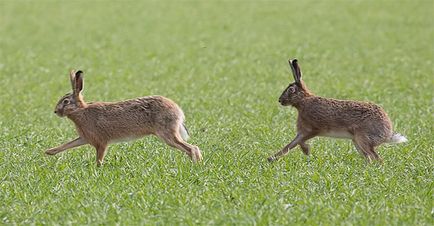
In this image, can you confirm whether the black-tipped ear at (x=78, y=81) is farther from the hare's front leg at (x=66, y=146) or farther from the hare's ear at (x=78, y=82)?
the hare's front leg at (x=66, y=146)

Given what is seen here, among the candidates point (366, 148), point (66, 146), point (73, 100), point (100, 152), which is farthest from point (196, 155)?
point (366, 148)

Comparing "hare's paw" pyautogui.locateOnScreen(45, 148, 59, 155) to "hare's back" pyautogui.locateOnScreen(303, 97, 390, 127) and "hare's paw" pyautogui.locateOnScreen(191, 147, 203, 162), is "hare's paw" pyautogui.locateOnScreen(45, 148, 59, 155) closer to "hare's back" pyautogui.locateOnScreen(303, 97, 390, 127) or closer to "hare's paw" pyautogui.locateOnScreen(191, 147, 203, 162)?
"hare's paw" pyautogui.locateOnScreen(191, 147, 203, 162)

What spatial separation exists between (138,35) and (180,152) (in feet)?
47.2

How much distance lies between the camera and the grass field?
742 centimetres

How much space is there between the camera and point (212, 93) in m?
15.0

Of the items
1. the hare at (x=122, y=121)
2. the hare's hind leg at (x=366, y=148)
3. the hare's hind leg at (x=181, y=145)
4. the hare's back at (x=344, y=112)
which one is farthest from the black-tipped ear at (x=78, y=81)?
the hare's hind leg at (x=366, y=148)

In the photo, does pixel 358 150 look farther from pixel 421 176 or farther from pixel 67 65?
pixel 67 65

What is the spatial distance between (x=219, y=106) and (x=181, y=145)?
4.29 m

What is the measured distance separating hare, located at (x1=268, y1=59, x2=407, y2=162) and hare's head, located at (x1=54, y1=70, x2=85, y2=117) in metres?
2.15

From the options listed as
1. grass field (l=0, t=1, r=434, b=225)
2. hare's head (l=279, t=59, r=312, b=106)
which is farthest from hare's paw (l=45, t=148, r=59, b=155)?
A: hare's head (l=279, t=59, r=312, b=106)

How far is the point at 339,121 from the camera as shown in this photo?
941cm

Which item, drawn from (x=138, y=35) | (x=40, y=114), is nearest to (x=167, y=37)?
(x=138, y=35)

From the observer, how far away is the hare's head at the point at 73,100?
9.65m

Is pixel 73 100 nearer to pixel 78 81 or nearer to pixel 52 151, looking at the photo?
pixel 78 81
